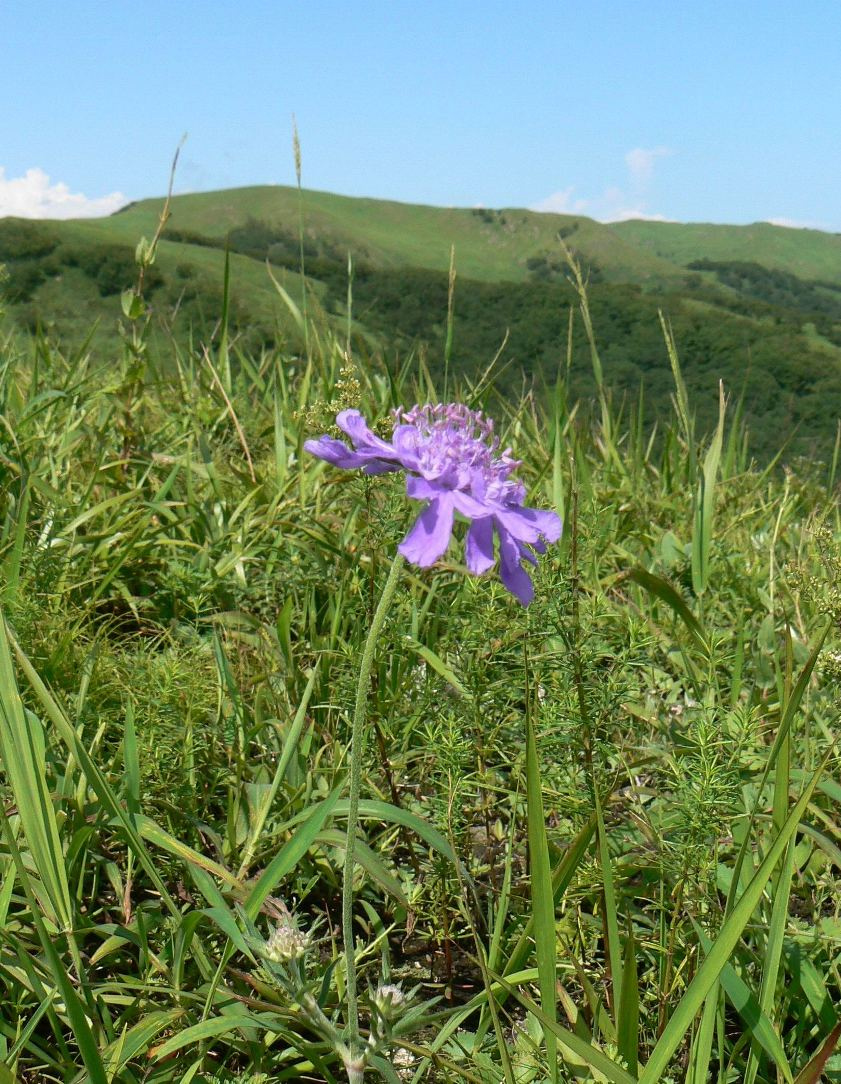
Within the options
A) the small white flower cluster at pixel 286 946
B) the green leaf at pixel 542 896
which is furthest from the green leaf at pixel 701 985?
the small white flower cluster at pixel 286 946

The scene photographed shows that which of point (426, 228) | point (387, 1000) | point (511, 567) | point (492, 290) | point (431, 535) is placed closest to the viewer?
point (431, 535)

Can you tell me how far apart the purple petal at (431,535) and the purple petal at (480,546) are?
4 cm

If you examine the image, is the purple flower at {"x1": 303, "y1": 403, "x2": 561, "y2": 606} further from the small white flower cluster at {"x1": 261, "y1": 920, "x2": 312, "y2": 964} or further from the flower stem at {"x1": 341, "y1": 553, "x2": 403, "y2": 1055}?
the small white flower cluster at {"x1": 261, "y1": 920, "x2": 312, "y2": 964}

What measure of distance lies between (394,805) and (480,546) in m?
0.92

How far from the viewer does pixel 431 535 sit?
992mm

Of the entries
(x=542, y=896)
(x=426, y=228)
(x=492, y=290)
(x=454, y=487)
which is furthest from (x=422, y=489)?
(x=426, y=228)

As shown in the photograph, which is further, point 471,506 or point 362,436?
point 362,436

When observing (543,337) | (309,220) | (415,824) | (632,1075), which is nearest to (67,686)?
(415,824)

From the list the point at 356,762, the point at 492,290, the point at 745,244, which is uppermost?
the point at 745,244

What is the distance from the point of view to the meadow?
4.33 ft

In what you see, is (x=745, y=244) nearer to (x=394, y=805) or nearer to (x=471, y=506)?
(x=394, y=805)

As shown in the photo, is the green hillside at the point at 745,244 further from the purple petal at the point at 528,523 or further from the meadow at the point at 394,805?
the purple petal at the point at 528,523

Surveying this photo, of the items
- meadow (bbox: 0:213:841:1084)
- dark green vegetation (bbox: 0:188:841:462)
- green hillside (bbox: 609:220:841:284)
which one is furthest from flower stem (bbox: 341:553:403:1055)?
green hillside (bbox: 609:220:841:284)

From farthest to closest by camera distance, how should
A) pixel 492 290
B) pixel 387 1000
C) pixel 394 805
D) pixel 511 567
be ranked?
pixel 492 290
pixel 394 805
pixel 387 1000
pixel 511 567
